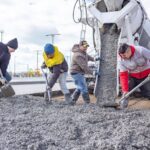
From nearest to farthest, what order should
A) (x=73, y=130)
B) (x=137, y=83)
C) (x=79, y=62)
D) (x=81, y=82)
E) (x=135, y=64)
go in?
(x=73, y=130) < (x=135, y=64) < (x=137, y=83) < (x=79, y=62) < (x=81, y=82)

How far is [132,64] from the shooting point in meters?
6.89

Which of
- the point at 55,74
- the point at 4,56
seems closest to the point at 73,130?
the point at 55,74

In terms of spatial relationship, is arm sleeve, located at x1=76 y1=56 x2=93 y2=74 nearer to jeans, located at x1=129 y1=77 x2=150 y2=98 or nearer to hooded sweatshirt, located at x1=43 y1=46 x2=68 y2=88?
hooded sweatshirt, located at x1=43 y1=46 x2=68 y2=88

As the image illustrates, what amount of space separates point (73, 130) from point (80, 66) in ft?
13.2

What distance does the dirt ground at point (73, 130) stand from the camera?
13.2 feet

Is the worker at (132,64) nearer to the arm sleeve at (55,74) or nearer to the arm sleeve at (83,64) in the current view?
the arm sleeve at (83,64)

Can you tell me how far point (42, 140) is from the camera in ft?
13.7

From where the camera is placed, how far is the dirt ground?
4023 millimetres

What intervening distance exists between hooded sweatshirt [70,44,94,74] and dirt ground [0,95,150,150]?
2.45 m

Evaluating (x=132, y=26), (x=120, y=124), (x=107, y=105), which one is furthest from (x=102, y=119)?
(x=132, y=26)

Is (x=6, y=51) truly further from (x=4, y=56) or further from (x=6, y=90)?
(x=6, y=90)

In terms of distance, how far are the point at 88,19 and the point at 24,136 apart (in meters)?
5.11

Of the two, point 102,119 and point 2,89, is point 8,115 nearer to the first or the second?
point 102,119

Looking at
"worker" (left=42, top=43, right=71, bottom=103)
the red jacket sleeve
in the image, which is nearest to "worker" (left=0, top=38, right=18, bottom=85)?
"worker" (left=42, top=43, right=71, bottom=103)
